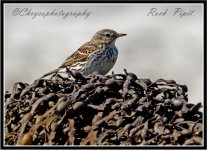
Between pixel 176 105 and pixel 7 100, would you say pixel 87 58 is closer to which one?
pixel 7 100

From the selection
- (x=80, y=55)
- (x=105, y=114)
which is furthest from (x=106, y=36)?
(x=105, y=114)

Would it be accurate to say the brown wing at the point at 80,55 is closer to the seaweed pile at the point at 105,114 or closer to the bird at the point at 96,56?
the bird at the point at 96,56

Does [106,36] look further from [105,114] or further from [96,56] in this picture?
[105,114]

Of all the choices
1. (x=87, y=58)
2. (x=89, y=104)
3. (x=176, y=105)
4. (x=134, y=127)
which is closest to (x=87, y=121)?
(x=89, y=104)

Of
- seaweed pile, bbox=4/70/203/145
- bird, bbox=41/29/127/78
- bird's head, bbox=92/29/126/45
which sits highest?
bird's head, bbox=92/29/126/45

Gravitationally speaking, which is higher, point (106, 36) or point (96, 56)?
point (106, 36)

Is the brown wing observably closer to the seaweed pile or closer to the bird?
the bird

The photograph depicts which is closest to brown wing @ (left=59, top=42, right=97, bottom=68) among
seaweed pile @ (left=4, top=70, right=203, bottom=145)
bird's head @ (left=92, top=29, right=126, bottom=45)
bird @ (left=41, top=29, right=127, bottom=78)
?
bird @ (left=41, top=29, right=127, bottom=78)
